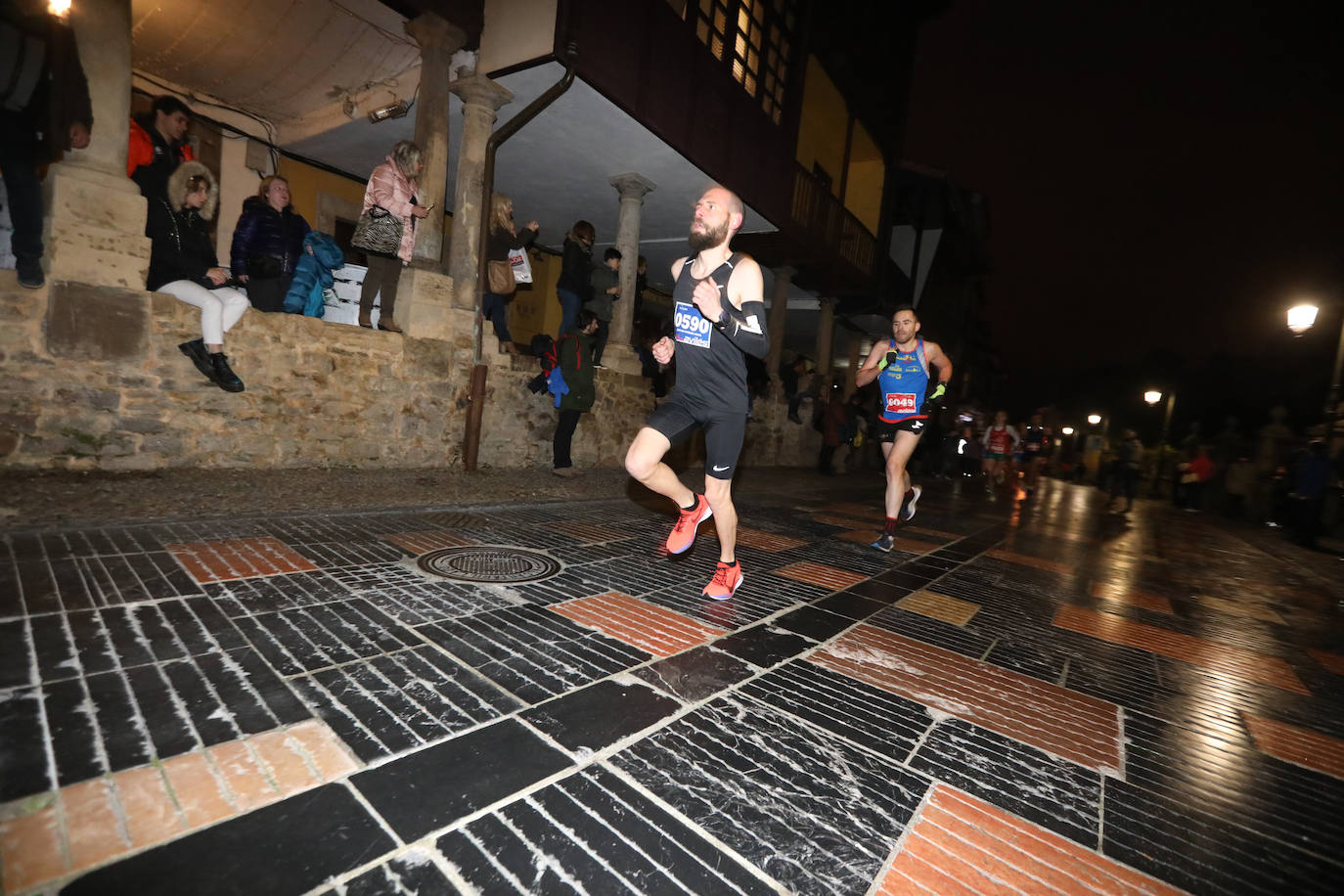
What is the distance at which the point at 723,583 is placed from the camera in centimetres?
323

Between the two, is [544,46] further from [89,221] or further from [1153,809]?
[1153,809]

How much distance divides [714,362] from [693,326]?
9.1 inches

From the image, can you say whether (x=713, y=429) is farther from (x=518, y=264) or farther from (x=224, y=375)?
(x=518, y=264)

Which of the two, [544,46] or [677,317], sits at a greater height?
[544,46]

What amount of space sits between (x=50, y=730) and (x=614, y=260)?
7.58 m

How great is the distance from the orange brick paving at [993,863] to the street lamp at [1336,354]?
1308 cm

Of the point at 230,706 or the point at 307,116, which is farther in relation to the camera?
the point at 307,116

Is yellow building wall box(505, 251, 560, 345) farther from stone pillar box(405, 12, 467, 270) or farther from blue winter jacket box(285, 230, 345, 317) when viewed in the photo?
blue winter jacket box(285, 230, 345, 317)

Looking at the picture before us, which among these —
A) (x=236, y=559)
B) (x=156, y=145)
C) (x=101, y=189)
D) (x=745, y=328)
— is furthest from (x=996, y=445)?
(x=101, y=189)

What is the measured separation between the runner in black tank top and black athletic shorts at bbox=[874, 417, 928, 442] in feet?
8.84

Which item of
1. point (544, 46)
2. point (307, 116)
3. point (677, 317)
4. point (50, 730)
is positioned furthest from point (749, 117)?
point (50, 730)

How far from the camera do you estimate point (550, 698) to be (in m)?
1.97

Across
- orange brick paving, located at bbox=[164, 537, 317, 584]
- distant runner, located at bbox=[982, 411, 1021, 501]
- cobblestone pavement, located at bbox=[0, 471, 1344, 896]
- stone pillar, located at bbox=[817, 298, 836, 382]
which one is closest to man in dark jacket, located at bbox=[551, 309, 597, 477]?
cobblestone pavement, located at bbox=[0, 471, 1344, 896]

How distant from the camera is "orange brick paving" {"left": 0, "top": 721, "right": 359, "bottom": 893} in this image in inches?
45.6
